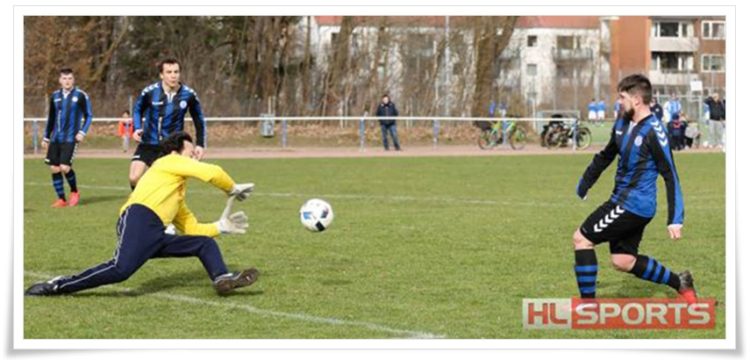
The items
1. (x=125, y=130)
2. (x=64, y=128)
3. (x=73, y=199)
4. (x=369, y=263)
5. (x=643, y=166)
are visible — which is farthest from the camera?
(x=125, y=130)

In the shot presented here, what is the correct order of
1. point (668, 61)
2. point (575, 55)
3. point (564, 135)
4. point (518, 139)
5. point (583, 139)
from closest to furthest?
point (583, 139) < point (564, 135) < point (518, 139) < point (575, 55) < point (668, 61)

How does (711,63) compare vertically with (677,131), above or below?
above

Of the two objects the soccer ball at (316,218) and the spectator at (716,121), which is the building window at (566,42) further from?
the soccer ball at (316,218)

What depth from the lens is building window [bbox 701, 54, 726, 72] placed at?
6425cm

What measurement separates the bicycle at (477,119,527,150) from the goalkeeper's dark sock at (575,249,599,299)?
31.2 m

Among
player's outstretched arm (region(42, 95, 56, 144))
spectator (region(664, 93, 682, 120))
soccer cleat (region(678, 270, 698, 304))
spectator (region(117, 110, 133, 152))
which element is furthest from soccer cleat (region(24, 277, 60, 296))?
spectator (region(664, 93, 682, 120))

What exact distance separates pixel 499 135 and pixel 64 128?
23.3 meters

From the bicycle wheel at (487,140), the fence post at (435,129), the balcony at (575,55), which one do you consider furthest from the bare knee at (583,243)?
the balcony at (575,55)

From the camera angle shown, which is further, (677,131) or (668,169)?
(677,131)

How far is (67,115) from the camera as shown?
62.1ft

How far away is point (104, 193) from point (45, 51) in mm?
19051
